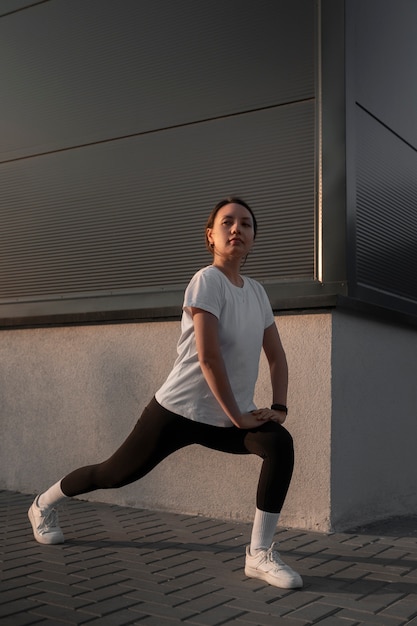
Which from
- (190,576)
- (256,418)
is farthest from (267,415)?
(190,576)

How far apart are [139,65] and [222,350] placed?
11.5 feet

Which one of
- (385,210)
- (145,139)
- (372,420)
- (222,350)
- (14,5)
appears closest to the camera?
(222,350)

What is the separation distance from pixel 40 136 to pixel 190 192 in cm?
178

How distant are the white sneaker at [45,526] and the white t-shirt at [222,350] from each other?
1168mm

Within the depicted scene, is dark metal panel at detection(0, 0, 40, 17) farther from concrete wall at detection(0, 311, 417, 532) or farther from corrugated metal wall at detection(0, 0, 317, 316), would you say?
concrete wall at detection(0, 311, 417, 532)

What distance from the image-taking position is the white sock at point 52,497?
475 cm

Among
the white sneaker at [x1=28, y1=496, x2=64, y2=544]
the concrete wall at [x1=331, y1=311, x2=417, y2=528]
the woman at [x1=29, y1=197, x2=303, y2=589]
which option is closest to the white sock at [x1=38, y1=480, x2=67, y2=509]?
the white sneaker at [x1=28, y1=496, x2=64, y2=544]

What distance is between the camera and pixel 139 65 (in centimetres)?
680

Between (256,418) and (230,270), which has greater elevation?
(230,270)

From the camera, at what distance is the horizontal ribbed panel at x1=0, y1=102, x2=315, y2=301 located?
595 centimetres

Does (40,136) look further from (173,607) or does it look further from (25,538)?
(173,607)

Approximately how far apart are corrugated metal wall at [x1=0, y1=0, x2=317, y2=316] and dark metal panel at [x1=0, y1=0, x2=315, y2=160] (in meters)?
0.01

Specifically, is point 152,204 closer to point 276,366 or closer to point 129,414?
point 129,414

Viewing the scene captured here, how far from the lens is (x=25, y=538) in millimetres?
5055
